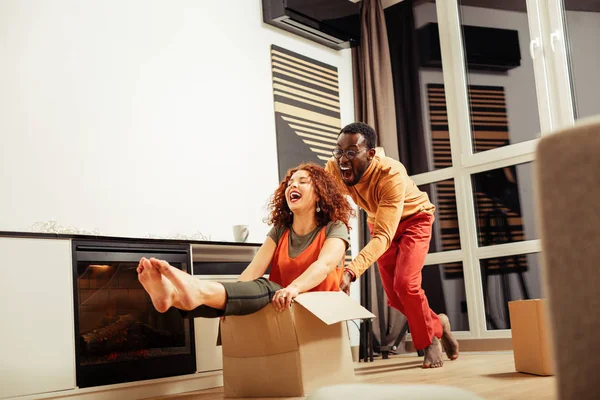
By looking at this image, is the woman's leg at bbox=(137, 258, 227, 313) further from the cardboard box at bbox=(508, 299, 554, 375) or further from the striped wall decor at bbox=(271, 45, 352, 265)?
the striped wall decor at bbox=(271, 45, 352, 265)

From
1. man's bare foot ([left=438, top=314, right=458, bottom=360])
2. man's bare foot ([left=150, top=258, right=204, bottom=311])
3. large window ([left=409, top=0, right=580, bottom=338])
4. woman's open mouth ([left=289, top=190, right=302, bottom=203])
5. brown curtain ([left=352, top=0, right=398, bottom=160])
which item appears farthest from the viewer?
brown curtain ([left=352, top=0, right=398, bottom=160])

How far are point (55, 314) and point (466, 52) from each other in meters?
3.32

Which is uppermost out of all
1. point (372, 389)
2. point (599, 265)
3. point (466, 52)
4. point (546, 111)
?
point (466, 52)

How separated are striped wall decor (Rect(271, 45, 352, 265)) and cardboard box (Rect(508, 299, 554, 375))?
2038mm

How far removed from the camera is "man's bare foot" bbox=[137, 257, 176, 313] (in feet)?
6.14

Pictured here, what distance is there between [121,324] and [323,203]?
973 millimetres

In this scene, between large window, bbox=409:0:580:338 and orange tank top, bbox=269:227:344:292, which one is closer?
orange tank top, bbox=269:227:344:292

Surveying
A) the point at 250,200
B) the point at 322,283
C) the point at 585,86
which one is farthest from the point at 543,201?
the point at 585,86

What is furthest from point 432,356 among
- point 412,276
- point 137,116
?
point 137,116

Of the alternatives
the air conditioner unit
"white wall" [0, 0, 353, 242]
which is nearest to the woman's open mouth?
"white wall" [0, 0, 353, 242]

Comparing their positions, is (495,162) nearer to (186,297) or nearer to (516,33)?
(516,33)

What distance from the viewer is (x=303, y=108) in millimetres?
4434

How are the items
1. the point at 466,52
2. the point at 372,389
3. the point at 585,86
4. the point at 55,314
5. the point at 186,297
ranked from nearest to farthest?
the point at 372,389
the point at 186,297
the point at 55,314
the point at 585,86
the point at 466,52

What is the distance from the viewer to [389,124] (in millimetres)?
4641
